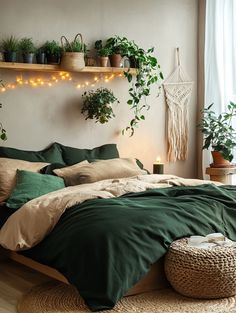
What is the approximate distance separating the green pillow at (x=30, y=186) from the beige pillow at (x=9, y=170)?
0.06m

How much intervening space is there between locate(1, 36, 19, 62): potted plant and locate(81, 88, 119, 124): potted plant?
898 millimetres

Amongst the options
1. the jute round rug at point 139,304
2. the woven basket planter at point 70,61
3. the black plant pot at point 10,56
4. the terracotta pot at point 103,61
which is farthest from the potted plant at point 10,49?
the jute round rug at point 139,304

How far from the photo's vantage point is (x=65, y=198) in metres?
4.48

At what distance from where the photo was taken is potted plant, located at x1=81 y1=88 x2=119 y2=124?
6.11 m

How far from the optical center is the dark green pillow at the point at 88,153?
19.5ft

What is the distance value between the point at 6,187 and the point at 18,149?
2.49ft

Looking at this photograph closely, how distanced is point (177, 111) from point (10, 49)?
2238 millimetres

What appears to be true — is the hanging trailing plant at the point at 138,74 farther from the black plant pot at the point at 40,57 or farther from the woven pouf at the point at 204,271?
the woven pouf at the point at 204,271

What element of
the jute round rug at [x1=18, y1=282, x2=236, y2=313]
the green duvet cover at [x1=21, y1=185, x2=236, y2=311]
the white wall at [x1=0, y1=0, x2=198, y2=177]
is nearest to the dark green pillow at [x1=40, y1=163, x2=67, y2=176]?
the white wall at [x1=0, y1=0, x2=198, y2=177]

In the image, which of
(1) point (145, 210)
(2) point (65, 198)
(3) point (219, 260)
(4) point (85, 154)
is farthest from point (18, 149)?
(3) point (219, 260)

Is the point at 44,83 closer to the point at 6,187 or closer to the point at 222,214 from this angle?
the point at 6,187

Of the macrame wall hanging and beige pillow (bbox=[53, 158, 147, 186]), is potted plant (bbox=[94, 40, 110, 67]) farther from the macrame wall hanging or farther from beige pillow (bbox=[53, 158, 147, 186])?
beige pillow (bbox=[53, 158, 147, 186])

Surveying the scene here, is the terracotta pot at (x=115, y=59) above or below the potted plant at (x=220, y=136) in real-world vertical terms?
above

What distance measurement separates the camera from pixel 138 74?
6418mm
